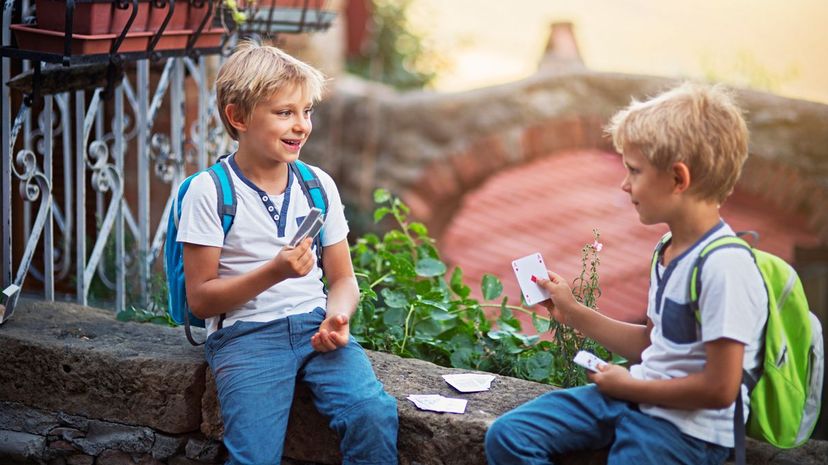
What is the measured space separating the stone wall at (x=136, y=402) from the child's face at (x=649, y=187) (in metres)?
0.66

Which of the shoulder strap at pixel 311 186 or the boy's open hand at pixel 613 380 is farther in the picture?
the shoulder strap at pixel 311 186

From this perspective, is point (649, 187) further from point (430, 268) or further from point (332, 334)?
point (430, 268)

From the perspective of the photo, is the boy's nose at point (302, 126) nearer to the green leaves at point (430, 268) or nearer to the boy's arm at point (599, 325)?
the boy's arm at point (599, 325)

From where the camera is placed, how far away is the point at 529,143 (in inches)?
294

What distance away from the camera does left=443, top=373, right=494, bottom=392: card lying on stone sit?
8.69 feet

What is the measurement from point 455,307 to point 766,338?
1272 millimetres

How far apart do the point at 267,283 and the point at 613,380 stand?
32.7 inches

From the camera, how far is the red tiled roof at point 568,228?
6031mm

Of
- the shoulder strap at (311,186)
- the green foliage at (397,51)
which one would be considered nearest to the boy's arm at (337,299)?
the shoulder strap at (311,186)

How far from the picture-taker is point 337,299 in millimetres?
2590

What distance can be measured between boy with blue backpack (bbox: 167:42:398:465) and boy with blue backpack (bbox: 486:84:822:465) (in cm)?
45

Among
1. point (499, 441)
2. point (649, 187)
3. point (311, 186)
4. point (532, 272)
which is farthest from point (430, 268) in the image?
point (649, 187)

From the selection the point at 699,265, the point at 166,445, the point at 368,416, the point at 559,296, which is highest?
the point at 699,265

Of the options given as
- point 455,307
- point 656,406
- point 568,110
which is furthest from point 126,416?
point 568,110
